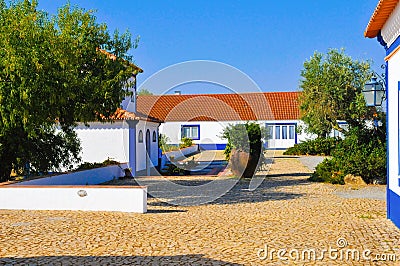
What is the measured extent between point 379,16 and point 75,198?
7.96 m

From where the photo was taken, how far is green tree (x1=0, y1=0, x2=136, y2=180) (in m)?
11.5

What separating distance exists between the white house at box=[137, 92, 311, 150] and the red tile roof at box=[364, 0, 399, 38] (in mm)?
32736

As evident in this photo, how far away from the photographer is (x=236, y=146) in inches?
787

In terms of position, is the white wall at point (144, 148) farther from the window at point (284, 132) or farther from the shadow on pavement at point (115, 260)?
the window at point (284, 132)

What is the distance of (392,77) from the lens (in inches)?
373

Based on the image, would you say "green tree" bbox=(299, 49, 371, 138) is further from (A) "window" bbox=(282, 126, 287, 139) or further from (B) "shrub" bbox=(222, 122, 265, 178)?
(A) "window" bbox=(282, 126, 287, 139)

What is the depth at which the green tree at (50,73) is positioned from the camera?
11547 millimetres

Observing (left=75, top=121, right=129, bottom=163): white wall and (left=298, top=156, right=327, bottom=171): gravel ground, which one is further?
(left=298, top=156, right=327, bottom=171): gravel ground

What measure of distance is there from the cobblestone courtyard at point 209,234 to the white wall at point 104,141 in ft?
32.9

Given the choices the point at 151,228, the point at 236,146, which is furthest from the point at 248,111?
the point at 151,228

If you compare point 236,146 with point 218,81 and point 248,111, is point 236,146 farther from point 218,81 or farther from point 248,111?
point 248,111

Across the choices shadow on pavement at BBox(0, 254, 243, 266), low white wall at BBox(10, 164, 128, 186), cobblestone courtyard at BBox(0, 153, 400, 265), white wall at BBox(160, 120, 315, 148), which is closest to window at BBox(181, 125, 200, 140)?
white wall at BBox(160, 120, 315, 148)

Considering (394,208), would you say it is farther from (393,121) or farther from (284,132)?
(284,132)

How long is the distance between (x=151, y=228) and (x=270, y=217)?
2.89 m
